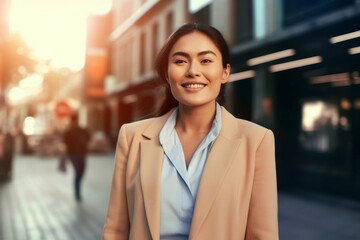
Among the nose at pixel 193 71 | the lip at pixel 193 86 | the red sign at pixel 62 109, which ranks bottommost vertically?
the lip at pixel 193 86

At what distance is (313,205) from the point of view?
8.45 meters

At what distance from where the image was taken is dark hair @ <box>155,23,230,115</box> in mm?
1678

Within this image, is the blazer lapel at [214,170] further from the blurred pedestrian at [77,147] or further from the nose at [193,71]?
the blurred pedestrian at [77,147]

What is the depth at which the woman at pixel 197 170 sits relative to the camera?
158 cm

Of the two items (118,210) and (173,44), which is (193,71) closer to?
Result: (173,44)

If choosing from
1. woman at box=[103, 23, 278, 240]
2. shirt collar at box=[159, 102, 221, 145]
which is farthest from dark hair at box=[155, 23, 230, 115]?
shirt collar at box=[159, 102, 221, 145]

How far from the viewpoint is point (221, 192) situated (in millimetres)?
1581

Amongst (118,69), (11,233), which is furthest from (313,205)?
(118,69)

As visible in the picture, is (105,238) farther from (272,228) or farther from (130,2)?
(130,2)

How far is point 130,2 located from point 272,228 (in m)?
20.7

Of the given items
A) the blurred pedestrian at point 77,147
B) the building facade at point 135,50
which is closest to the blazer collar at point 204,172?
the blurred pedestrian at point 77,147

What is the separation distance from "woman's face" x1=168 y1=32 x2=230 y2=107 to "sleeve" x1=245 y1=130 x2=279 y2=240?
32 cm

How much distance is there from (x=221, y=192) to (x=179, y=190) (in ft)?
0.52

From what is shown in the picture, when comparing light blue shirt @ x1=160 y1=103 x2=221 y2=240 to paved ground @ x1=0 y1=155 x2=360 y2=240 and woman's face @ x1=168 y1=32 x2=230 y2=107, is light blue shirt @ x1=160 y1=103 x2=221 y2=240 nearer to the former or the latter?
woman's face @ x1=168 y1=32 x2=230 y2=107
